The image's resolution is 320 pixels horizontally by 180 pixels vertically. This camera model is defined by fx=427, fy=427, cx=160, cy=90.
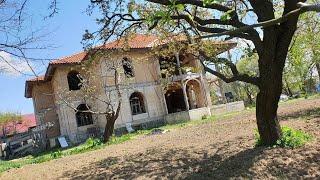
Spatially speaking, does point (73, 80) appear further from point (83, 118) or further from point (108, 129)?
point (108, 129)

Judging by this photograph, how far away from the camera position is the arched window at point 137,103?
34.4m

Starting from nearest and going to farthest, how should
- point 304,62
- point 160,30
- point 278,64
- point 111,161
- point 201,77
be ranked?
point 278,64 → point 111,161 → point 160,30 → point 201,77 → point 304,62

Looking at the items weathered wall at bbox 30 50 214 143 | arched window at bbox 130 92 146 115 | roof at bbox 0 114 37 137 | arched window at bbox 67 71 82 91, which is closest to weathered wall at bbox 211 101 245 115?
weathered wall at bbox 30 50 214 143

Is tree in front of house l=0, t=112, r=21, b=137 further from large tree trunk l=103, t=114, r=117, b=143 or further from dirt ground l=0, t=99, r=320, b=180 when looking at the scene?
dirt ground l=0, t=99, r=320, b=180

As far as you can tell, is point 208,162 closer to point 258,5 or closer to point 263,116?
point 263,116

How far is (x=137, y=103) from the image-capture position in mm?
34656

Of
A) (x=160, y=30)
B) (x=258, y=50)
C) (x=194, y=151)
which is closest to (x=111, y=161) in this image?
(x=194, y=151)

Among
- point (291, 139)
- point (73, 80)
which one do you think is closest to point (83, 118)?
point (73, 80)

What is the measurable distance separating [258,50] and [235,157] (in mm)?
2715

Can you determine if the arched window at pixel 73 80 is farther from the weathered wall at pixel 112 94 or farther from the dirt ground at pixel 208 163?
the dirt ground at pixel 208 163

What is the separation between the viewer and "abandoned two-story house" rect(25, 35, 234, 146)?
3238 cm

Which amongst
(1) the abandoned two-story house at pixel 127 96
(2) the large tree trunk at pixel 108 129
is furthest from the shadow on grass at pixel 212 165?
(1) the abandoned two-story house at pixel 127 96

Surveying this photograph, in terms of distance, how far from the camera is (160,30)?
15000mm

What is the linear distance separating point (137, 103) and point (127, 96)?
1438 mm
